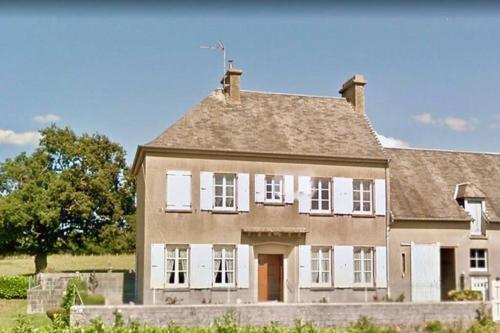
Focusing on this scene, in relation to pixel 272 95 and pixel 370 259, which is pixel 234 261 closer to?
pixel 370 259

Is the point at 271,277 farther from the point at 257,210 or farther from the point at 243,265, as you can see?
the point at 257,210

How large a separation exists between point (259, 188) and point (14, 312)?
11.4 metres

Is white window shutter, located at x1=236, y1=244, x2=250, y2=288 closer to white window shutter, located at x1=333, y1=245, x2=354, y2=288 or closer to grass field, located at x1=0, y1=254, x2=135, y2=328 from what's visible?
white window shutter, located at x1=333, y1=245, x2=354, y2=288

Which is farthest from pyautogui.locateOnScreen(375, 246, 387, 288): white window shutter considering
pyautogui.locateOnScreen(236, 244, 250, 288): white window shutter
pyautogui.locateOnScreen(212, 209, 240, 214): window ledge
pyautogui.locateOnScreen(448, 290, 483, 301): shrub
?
pyautogui.locateOnScreen(212, 209, 240, 214): window ledge

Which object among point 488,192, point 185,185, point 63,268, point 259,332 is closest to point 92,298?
point 185,185

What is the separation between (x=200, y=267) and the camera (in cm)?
2419

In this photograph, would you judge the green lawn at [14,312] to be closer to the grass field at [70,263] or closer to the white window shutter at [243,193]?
the white window shutter at [243,193]

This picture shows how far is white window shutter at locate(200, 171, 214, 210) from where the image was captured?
2458 cm

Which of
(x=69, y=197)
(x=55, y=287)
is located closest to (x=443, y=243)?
(x=55, y=287)

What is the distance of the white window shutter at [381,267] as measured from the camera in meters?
26.0

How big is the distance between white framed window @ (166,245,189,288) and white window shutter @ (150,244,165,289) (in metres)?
0.22

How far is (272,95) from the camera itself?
28.7 m

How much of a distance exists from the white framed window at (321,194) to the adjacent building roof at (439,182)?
2.85 metres

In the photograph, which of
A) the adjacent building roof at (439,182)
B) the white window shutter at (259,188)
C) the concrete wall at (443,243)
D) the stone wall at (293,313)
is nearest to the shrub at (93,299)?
the stone wall at (293,313)
